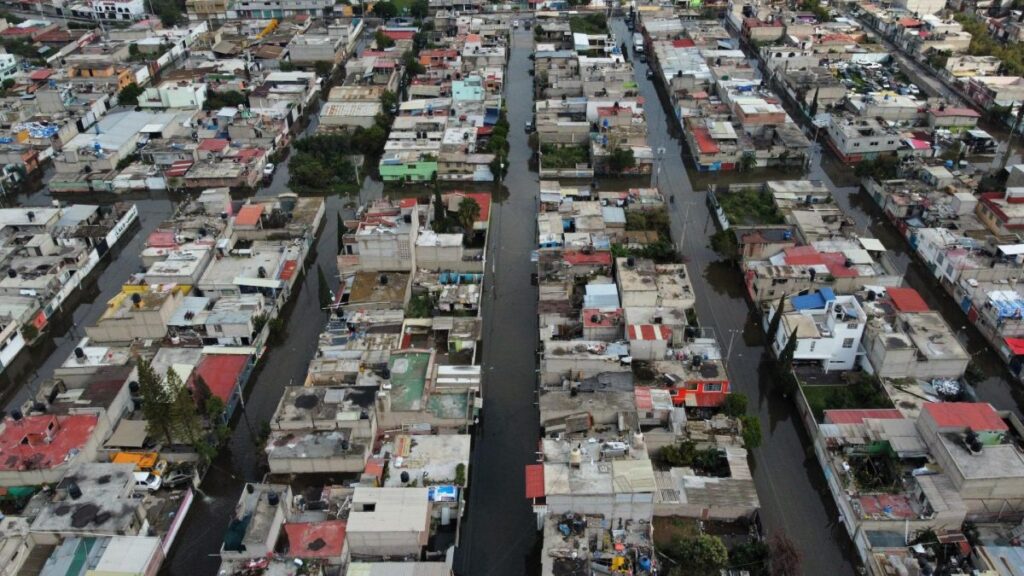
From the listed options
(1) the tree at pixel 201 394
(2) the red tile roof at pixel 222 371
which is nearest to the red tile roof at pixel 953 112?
(2) the red tile roof at pixel 222 371

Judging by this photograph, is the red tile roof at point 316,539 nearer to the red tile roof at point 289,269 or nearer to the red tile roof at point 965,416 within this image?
the red tile roof at point 289,269

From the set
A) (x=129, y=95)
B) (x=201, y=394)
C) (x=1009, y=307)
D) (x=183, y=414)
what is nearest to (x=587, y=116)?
(x=1009, y=307)

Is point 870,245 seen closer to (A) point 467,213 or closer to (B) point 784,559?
(B) point 784,559

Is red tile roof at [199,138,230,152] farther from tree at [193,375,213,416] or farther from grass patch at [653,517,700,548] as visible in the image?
grass patch at [653,517,700,548]

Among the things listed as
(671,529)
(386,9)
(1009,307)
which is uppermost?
(386,9)

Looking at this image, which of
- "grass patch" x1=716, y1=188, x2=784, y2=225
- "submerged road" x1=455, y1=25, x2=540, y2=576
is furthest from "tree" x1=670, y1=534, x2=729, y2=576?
"grass patch" x1=716, y1=188, x2=784, y2=225

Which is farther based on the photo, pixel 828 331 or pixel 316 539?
pixel 828 331

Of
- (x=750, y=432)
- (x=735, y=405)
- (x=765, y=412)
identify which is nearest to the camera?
(x=750, y=432)

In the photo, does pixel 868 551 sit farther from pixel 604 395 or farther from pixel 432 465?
pixel 432 465
